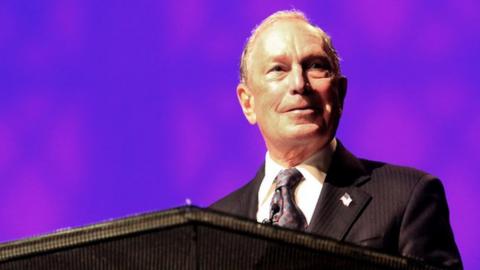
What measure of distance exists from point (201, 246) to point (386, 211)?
0.75 meters

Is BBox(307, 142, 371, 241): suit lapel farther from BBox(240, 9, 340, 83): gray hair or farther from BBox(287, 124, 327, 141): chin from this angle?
BBox(240, 9, 340, 83): gray hair

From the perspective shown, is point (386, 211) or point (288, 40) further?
point (288, 40)

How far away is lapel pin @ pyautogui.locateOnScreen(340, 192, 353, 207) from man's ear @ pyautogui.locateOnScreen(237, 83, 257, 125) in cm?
34

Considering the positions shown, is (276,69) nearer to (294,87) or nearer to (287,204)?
(294,87)

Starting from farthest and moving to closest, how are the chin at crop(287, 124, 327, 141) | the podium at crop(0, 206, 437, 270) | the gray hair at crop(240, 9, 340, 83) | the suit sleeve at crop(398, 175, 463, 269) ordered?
the gray hair at crop(240, 9, 340, 83), the chin at crop(287, 124, 327, 141), the suit sleeve at crop(398, 175, 463, 269), the podium at crop(0, 206, 437, 270)

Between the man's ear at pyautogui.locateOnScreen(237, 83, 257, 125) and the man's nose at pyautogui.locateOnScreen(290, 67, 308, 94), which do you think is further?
the man's ear at pyautogui.locateOnScreen(237, 83, 257, 125)

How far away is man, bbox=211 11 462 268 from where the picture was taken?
140 cm

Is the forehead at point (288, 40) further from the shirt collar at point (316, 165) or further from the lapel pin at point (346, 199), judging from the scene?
the lapel pin at point (346, 199)

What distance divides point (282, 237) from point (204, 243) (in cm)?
7

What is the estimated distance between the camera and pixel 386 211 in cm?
143

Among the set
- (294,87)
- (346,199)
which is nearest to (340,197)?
(346,199)

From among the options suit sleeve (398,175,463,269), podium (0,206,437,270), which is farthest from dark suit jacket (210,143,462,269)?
podium (0,206,437,270)

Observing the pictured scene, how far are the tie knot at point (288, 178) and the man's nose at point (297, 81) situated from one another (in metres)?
0.15

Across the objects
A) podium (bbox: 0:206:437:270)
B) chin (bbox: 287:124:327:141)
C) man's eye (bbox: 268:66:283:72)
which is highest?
man's eye (bbox: 268:66:283:72)
